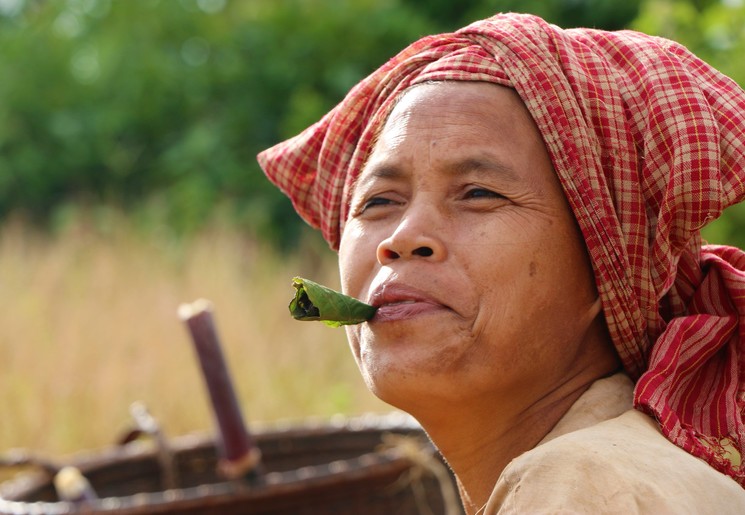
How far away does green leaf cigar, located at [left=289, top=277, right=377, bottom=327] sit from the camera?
221 cm

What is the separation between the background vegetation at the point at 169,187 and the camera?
688cm

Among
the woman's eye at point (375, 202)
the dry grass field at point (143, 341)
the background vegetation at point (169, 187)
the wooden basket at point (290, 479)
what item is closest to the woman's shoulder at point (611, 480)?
the woman's eye at point (375, 202)

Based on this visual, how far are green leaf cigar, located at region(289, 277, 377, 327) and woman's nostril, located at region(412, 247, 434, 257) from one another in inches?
5.6

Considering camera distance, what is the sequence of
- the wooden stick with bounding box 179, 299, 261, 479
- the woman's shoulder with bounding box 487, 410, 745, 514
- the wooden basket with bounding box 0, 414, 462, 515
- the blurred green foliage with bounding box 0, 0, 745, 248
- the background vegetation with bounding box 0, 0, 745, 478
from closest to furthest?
the woman's shoulder with bounding box 487, 410, 745, 514, the wooden basket with bounding box 0, 414, 462, 515, the wooden stick with bounding box 179, 299, 261, 479, the background vegetation with bounding box 0, 0, 745, 478, the blurred green foliage with bounding box 0, 0, 745, 248

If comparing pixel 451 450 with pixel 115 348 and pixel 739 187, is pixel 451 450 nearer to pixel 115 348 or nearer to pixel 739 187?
pixel 739 187

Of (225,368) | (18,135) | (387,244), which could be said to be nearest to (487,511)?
(387,244)

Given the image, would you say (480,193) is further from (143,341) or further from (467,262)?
(143,341)

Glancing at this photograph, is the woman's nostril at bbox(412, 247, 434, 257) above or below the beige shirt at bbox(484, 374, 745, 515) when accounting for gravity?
above

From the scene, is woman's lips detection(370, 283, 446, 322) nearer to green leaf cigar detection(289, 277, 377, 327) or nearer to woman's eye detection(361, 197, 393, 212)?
green leaf cigar detection(289, 277, 377, 327)

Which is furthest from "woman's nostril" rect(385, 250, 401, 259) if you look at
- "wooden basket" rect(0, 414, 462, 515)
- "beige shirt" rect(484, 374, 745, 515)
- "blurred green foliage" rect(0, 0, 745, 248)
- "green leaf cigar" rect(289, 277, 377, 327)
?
"blurred green foliage" rect(0, 0, 745, 248)

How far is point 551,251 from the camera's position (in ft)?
7.46

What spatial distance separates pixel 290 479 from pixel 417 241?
176cm

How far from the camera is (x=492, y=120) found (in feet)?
7.54

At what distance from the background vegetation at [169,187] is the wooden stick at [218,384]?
259 cm
